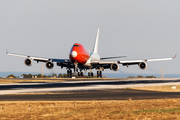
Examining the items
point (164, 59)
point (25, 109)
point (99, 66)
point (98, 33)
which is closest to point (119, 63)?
point (99, 66)

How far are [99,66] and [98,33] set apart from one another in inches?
1665

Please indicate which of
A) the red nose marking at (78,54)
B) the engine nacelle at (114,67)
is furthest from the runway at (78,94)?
the engine nacelle at (114,67)

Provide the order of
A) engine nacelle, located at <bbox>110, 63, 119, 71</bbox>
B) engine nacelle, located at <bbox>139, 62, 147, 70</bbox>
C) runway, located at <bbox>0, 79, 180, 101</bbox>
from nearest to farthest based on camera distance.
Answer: runway, located at <bbox>0, 79, 180, 101</bbox>
engine nacelle, located at <bbox>110, 63, 119, 71</bbox>
engine nacelle, located at <bbox>139, 62, 147, 70</bbox>

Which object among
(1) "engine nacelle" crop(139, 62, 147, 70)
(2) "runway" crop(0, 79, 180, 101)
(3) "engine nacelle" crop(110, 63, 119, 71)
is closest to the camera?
(2) "runway" crop(0, 79, 180, 101)

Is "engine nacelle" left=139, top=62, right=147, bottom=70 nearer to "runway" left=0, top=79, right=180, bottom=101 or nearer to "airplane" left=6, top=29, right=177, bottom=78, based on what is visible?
"airplane" left=6, top=29, right=177, bottom=78

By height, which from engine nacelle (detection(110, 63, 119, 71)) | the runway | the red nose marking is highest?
the red nose marking

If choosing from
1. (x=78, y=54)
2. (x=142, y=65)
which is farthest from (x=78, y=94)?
(x=142, y=65)

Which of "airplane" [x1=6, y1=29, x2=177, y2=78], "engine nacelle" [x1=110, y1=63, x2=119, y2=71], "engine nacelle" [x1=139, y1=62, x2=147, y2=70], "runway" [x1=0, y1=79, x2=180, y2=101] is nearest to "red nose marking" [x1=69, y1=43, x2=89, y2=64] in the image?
"airplane" [x1=6, y1=29, x2=177, y2=78]

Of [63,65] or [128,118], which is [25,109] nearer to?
[128,118]

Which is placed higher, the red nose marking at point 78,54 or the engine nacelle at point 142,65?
the red nose marking at point 78,54

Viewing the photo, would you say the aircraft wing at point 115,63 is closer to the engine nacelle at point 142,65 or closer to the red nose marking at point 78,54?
the engine nacelle at point 142,65

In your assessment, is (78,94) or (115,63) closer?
(78,94)

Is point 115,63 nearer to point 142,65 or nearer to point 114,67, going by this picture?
point 114,67

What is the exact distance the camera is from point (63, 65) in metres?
87.0
